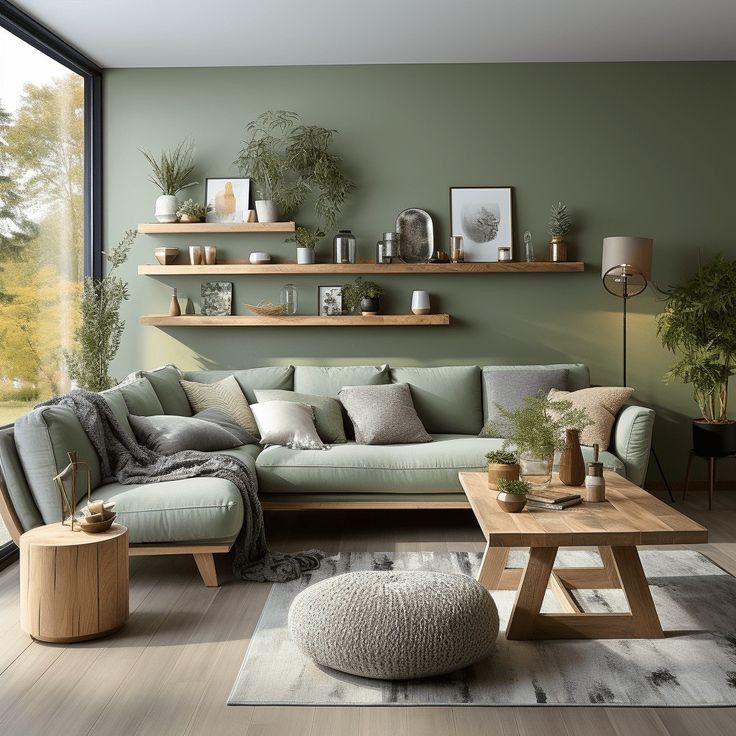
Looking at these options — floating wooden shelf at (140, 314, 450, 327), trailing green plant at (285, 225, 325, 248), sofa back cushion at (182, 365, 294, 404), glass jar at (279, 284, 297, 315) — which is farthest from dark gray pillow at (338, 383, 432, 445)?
trailing green plant at (285, 225, 325, 248)

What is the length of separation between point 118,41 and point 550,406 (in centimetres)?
363

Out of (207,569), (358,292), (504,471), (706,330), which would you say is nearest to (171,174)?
(358,292)

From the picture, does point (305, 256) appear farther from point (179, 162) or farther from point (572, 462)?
point (572, 462)

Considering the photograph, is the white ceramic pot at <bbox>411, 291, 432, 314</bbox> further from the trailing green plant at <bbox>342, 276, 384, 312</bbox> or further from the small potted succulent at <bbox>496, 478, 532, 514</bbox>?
the small potted succulent at <bbox>496, 478, 532, 514</bbox>

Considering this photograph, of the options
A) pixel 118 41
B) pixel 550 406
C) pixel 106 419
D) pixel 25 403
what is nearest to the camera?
pixel 550 406

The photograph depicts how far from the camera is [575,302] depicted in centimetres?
564

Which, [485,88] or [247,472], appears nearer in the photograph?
[247,472]

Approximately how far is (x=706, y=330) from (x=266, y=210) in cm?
308

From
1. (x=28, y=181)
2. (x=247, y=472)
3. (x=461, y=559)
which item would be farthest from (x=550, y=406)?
(x=28, y=181)

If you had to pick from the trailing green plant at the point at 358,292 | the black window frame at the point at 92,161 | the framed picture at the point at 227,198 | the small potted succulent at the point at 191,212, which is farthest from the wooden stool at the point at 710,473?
the black window frame at the point at 92,161

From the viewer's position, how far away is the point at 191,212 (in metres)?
5.53

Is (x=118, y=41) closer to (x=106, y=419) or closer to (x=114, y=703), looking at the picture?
(x=106, y=419)

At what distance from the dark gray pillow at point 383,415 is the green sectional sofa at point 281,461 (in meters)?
0.14

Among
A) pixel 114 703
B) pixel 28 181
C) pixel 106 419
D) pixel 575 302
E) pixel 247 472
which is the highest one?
pixel 28 181
